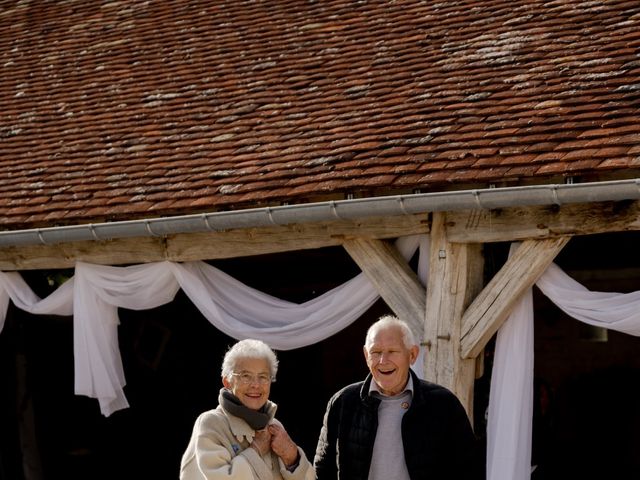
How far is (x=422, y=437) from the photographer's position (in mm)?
4438

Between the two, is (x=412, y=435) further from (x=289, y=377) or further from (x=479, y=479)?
(x=289, y=377)

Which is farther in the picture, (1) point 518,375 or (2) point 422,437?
(1) point 518,375

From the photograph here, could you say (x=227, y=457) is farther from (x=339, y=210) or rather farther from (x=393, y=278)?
(x=393, y=278)

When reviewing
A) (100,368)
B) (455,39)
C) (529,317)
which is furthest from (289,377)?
(529,317)

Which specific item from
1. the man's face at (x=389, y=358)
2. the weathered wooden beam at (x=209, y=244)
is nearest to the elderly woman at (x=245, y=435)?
the man's face at (x=389, y=358)

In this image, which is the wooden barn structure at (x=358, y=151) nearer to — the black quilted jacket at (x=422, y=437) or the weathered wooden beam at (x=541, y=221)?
the weathered wooden beam at (x=541, y=221)

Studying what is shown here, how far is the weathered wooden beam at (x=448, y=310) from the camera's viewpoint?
6.50 m

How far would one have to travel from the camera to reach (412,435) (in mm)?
4449

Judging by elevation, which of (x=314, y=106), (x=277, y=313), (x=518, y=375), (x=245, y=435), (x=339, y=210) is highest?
(x=314, y=106)

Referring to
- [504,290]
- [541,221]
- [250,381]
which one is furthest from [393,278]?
[250,381]

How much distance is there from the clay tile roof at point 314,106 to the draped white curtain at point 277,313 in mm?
553

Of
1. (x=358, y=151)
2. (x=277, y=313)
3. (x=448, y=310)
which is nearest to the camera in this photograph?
(x=448, y=310)

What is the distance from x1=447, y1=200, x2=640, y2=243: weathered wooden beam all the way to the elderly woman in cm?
218

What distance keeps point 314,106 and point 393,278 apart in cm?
174
